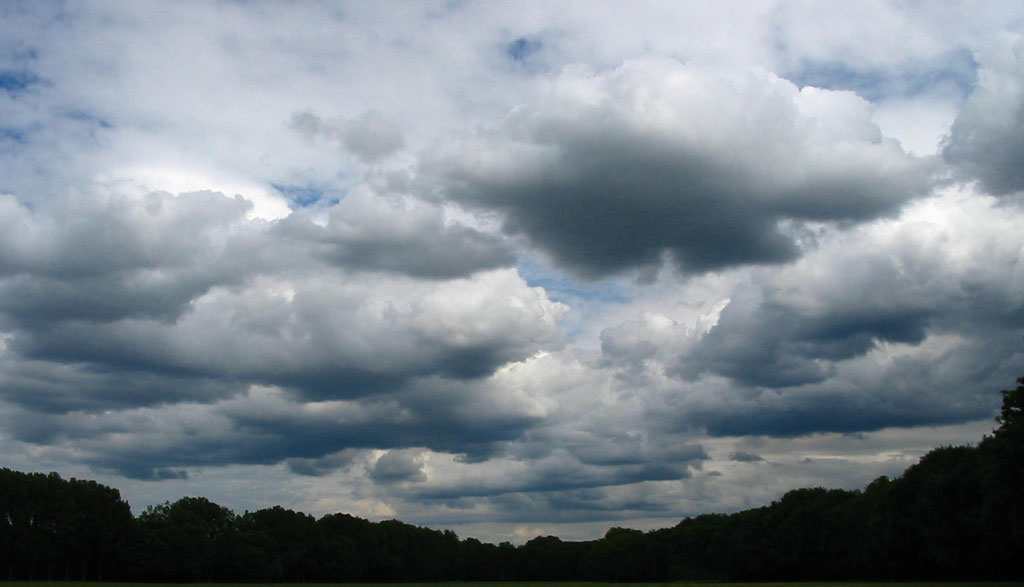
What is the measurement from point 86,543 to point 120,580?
10114mm

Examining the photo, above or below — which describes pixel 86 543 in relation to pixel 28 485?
below

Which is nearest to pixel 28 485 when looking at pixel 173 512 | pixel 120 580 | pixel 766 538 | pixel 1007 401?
pixel 120 580

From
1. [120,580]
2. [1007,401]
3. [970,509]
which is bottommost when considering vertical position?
[120,580]

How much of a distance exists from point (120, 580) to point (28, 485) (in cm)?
2444

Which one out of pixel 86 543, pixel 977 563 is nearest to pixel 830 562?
pixel 977 563

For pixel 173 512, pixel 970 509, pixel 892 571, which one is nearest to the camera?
pixel 970 509

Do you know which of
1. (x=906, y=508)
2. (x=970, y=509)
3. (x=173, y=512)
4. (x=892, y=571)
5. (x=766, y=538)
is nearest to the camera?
(x=970, y=509)

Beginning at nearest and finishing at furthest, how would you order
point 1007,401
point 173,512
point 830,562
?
point 1007,401 < point 830,562 < point 173,512

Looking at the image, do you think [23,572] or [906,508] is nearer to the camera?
[906,508]

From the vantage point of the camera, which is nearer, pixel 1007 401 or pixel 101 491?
pixel 1007 401

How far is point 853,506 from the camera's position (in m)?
159

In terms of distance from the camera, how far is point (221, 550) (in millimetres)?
190500

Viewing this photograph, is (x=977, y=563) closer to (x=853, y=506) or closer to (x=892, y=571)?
(x=892, y=571)

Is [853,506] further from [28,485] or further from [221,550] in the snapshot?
[28,485]
